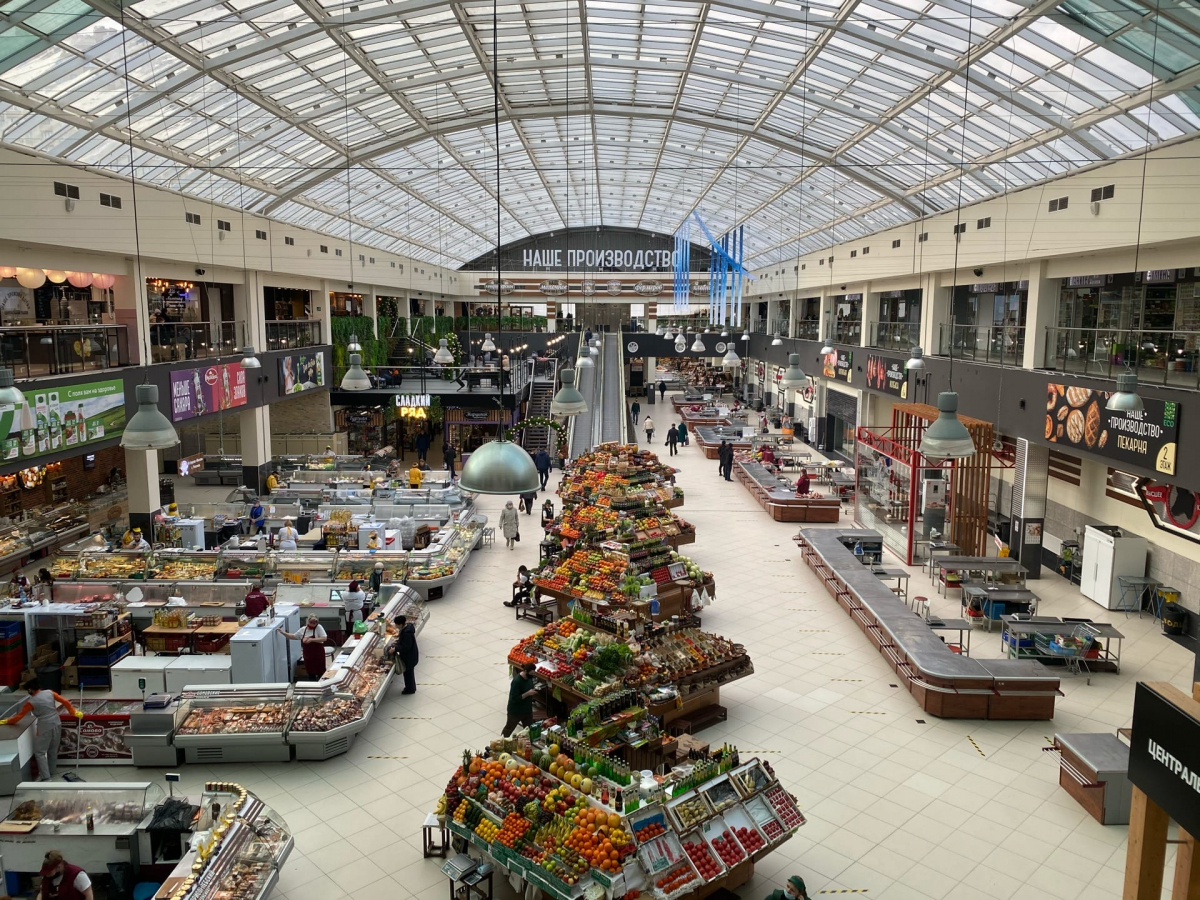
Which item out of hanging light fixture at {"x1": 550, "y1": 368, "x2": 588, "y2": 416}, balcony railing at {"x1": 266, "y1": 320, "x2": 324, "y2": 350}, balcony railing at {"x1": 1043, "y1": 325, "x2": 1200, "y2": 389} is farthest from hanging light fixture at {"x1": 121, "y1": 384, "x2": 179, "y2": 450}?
balcony railing at {"x1": 266, "y1": 320, "x2": 324, "y2": 350}

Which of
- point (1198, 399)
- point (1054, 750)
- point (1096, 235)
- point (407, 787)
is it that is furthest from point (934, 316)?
point (407, 787)

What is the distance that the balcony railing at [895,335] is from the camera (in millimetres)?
21406

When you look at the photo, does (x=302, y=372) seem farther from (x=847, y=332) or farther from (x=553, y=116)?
(x=847, y=332)

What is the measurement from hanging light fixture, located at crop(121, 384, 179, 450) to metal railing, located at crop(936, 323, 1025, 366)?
12506mm

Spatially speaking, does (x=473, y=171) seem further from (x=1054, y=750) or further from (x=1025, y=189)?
(x=1054, y=750)

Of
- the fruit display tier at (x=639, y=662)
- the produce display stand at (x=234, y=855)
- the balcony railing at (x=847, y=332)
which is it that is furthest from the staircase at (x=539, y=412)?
the produce display stand at (x=234, y=855)

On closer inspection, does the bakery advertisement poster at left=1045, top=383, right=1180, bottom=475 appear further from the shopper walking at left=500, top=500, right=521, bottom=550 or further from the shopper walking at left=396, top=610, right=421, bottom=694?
the shopper walking at left=500, top=500, right=521, bottom=550

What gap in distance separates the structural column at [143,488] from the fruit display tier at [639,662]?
10.5m

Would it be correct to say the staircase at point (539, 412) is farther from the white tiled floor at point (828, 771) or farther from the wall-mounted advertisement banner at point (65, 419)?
the white tiled floor at point (828, 771)

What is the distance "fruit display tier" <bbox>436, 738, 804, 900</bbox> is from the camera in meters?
6.06

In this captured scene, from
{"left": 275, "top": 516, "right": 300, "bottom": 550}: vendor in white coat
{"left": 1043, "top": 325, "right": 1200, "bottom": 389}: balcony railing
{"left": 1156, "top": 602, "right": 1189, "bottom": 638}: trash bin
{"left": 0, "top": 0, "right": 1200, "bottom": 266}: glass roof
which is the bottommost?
{"left": 1156, "top": 602, "right": 1189, "bottom": 638}: trash bin

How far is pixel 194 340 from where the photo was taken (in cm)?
1875

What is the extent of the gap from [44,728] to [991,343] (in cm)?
1667

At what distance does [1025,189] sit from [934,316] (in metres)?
5.41
